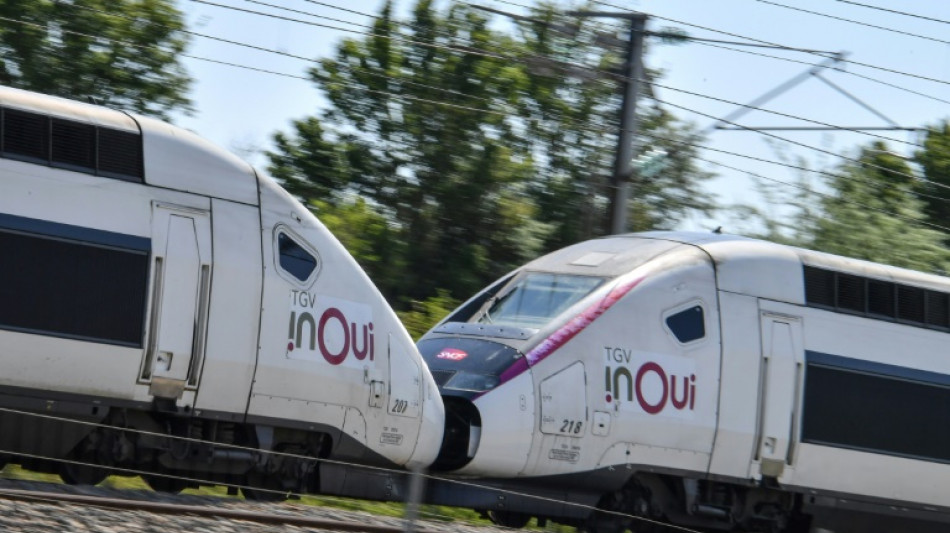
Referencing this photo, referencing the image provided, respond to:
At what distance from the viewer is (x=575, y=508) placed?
12.6 m

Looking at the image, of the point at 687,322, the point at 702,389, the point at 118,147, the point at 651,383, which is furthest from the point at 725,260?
the point at 118,147

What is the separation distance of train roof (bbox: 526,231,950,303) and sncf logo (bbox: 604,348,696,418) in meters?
0.88

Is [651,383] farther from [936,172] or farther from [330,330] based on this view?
[936,172]

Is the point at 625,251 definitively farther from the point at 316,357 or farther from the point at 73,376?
the point at 73,376

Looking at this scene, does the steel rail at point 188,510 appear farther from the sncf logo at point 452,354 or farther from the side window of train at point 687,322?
the side window of train at point 687,322

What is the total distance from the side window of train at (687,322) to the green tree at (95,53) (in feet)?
50.7

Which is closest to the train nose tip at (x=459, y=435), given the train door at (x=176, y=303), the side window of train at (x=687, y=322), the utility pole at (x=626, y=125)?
the side window of train at (x=687, y=322)

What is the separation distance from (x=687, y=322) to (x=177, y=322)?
15.9ft

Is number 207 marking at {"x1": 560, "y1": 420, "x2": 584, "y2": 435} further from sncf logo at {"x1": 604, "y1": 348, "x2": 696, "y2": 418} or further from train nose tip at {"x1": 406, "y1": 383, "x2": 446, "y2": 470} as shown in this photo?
train nose tip at {"x1": 406, "y1": 383, "x2": 446, "y2": 470}

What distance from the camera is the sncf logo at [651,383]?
41.3ft

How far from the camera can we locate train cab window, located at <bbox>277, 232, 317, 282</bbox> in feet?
37.5

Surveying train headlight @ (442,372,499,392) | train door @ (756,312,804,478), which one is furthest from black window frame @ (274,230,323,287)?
train door @ (756,312,804,478)

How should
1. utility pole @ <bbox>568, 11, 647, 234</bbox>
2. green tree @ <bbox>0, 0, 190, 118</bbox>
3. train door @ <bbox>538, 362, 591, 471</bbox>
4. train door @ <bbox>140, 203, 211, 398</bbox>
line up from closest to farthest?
train door @ <bbox>140, 203, 211, 398</bbox>
train door @ <bbox>538, 362, 591, 471</bbox>
utility pole @ <bbox>568, 11, 647, 234</bbox>
green tree @ <bbox>0, 0, 190, 118</bbox>

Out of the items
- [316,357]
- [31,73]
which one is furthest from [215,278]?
[31,73]
